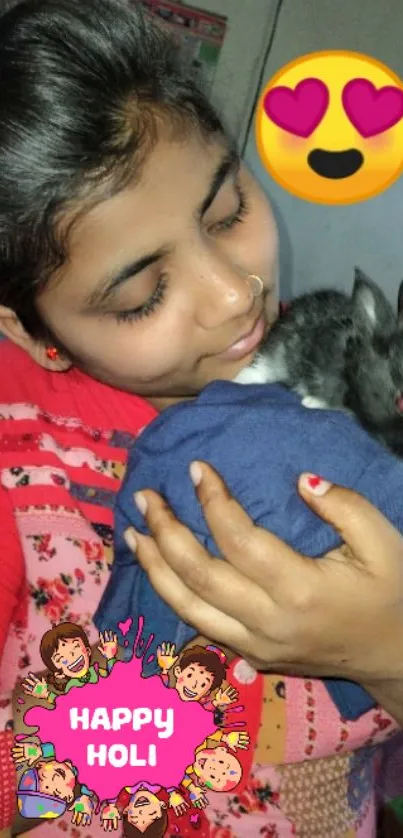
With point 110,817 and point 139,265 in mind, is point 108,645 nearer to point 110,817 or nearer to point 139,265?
point 110,817

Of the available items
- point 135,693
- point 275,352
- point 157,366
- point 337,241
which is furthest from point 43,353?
point 337,241

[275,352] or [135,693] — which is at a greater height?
[275,352]

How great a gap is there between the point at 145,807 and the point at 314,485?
14.6 inches

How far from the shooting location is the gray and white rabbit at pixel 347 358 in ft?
2.63

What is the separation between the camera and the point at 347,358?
0.85m

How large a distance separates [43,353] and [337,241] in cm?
135

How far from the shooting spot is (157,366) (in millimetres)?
875

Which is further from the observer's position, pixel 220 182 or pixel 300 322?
pixel 300 322

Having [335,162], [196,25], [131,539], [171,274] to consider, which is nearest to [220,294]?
[171,274]

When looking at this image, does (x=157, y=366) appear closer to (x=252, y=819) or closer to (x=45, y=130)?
(x=45, y=130)

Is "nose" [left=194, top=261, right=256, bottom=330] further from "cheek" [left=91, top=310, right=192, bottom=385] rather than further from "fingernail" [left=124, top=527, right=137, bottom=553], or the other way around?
"fingernail" [left=124, top=527, right=137, bottom=553]

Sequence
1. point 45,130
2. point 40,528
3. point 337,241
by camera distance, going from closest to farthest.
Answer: point 45,130
point 40,528
point 337,241

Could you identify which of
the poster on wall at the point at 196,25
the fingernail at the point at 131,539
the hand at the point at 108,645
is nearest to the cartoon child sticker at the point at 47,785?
the hand at the point at 108,645

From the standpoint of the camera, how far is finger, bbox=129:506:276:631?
2.45 feet
